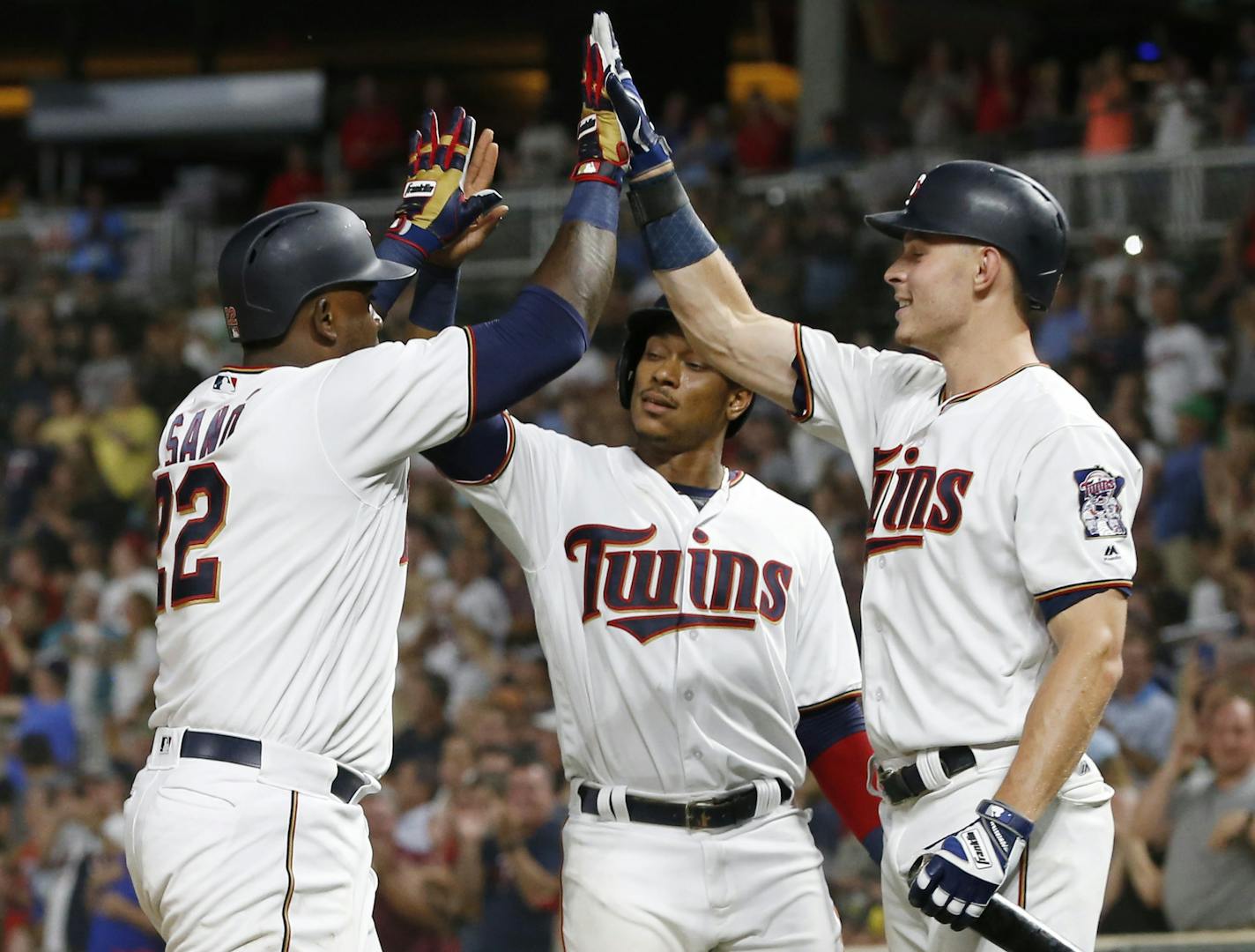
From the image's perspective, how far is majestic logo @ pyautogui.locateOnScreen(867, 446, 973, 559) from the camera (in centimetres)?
336

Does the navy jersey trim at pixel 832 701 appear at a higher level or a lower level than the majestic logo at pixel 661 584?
lower

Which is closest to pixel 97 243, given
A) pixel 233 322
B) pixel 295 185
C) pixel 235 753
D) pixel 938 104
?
pixel 295 185

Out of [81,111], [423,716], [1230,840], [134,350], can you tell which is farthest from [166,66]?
[1230,840]

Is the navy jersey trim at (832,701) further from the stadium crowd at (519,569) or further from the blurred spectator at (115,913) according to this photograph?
the blurred spectator at (115,913)

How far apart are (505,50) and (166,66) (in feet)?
12.8

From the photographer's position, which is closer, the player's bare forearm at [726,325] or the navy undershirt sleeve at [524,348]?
the navy undershirt sleeve at [524,348]

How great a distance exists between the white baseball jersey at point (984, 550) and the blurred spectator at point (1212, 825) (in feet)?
8.95

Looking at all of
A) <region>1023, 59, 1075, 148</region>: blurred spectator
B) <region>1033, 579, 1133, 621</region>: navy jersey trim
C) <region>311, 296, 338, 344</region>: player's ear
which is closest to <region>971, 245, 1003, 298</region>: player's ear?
<region>1033, 579, 1133, 621</region>: navy jersey trim

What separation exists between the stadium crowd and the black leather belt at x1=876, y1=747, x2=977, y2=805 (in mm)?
2694

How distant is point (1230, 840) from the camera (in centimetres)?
568

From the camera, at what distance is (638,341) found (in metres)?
4.27

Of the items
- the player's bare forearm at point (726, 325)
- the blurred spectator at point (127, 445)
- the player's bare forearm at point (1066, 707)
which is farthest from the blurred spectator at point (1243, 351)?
the blurred spectator at point (127, 445)

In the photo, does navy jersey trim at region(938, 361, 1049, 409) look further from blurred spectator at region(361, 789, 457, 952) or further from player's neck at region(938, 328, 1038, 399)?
blurred spectator at region(361, 789, 457, 952)

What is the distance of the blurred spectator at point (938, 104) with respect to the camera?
12.6 meters
